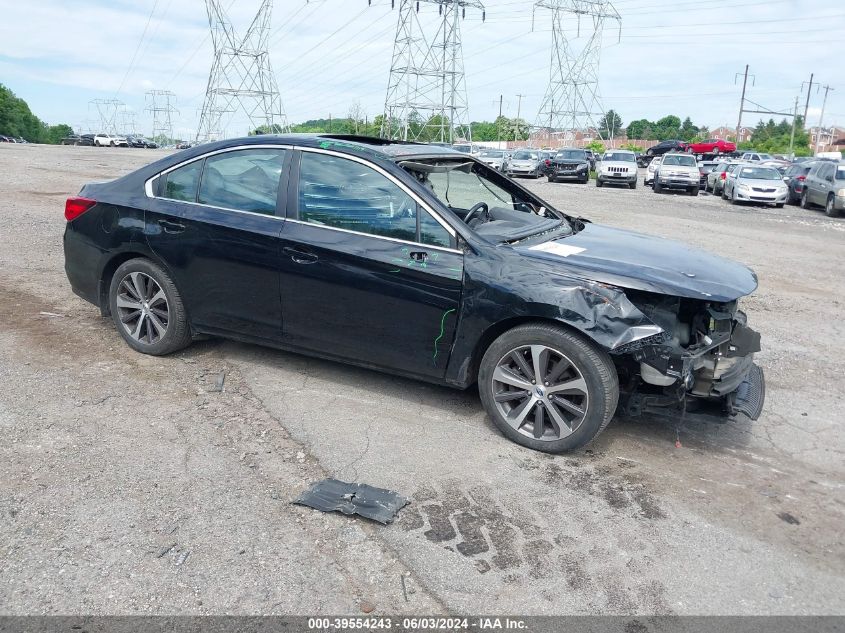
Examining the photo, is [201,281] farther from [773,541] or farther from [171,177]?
[773,541]

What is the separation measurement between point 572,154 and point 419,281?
31.6 metres

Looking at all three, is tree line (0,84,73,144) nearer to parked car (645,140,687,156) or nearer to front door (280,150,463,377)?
parked car (645,140,687,156)

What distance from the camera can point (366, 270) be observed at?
447 centimetres

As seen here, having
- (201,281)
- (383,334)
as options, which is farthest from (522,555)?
(201,281)

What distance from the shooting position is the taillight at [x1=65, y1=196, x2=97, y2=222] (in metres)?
5.56

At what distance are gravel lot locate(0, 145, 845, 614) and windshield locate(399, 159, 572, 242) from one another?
1.23 metres

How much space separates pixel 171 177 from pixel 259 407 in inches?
76.2

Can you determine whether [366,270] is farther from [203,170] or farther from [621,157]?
[621,157]

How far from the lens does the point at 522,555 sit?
3.18 metres

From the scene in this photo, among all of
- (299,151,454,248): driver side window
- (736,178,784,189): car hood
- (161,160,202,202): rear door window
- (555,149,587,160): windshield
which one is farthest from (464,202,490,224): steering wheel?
(555,149,587,160): windshield

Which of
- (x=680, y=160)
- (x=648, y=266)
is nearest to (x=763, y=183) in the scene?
(x=680, y=160)

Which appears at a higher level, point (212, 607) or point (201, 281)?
point (201, 281)

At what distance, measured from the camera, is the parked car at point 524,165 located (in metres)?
36.1

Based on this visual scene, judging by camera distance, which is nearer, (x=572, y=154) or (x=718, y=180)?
(x=718, y=180)
